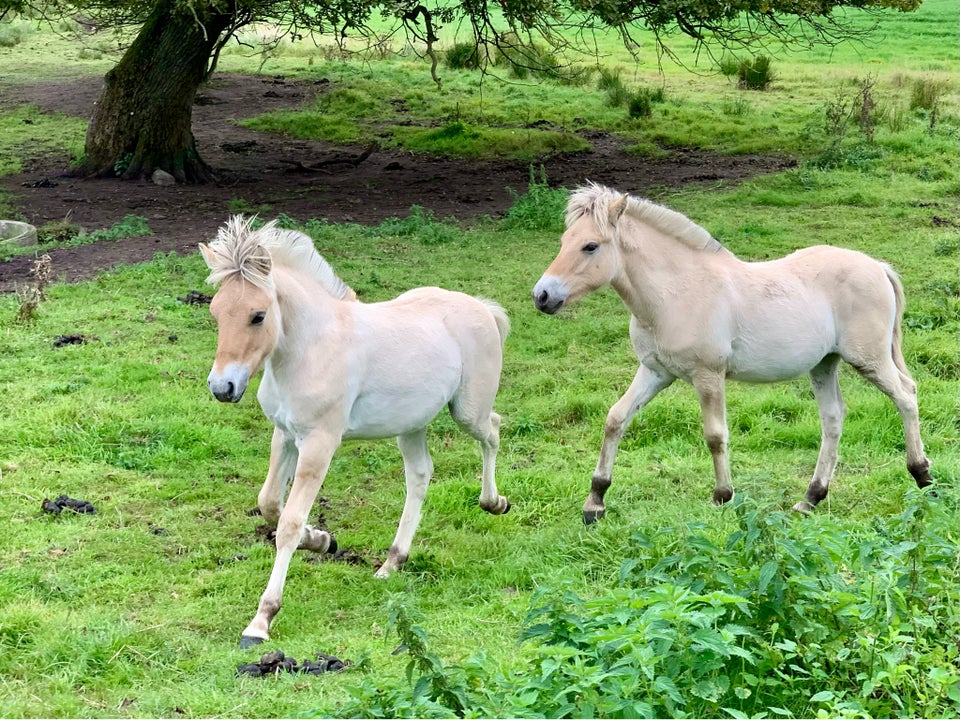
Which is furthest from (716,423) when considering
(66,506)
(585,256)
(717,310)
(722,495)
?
(66,506)

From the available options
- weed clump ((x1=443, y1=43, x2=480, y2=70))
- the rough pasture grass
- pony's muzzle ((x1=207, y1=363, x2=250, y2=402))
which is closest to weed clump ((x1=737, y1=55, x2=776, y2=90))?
weed clump ((x1=443, y1=43, x2=480, y2=70))

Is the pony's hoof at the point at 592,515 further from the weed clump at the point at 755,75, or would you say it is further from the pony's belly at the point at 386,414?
the weed clump at the point at 755,75

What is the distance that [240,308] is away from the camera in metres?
5.38

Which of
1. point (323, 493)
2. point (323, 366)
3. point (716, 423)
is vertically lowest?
point (323, 493)

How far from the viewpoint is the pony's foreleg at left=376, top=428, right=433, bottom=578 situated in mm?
6316

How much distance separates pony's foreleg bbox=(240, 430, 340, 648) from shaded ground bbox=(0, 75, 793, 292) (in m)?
6.97

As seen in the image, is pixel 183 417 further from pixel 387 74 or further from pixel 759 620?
pixel 387 74

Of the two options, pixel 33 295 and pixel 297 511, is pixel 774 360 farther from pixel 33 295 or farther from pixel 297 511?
pixel 33 295

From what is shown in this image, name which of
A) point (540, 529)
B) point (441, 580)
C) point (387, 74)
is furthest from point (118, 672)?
point (387, 74)

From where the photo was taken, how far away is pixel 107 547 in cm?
640

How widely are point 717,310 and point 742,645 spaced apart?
2.80 meters

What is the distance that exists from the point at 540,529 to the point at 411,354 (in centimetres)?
156

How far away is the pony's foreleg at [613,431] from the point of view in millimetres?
6766

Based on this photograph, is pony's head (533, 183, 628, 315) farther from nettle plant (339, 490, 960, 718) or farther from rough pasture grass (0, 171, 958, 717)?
nettle plant (339, 490, 960, 718)
